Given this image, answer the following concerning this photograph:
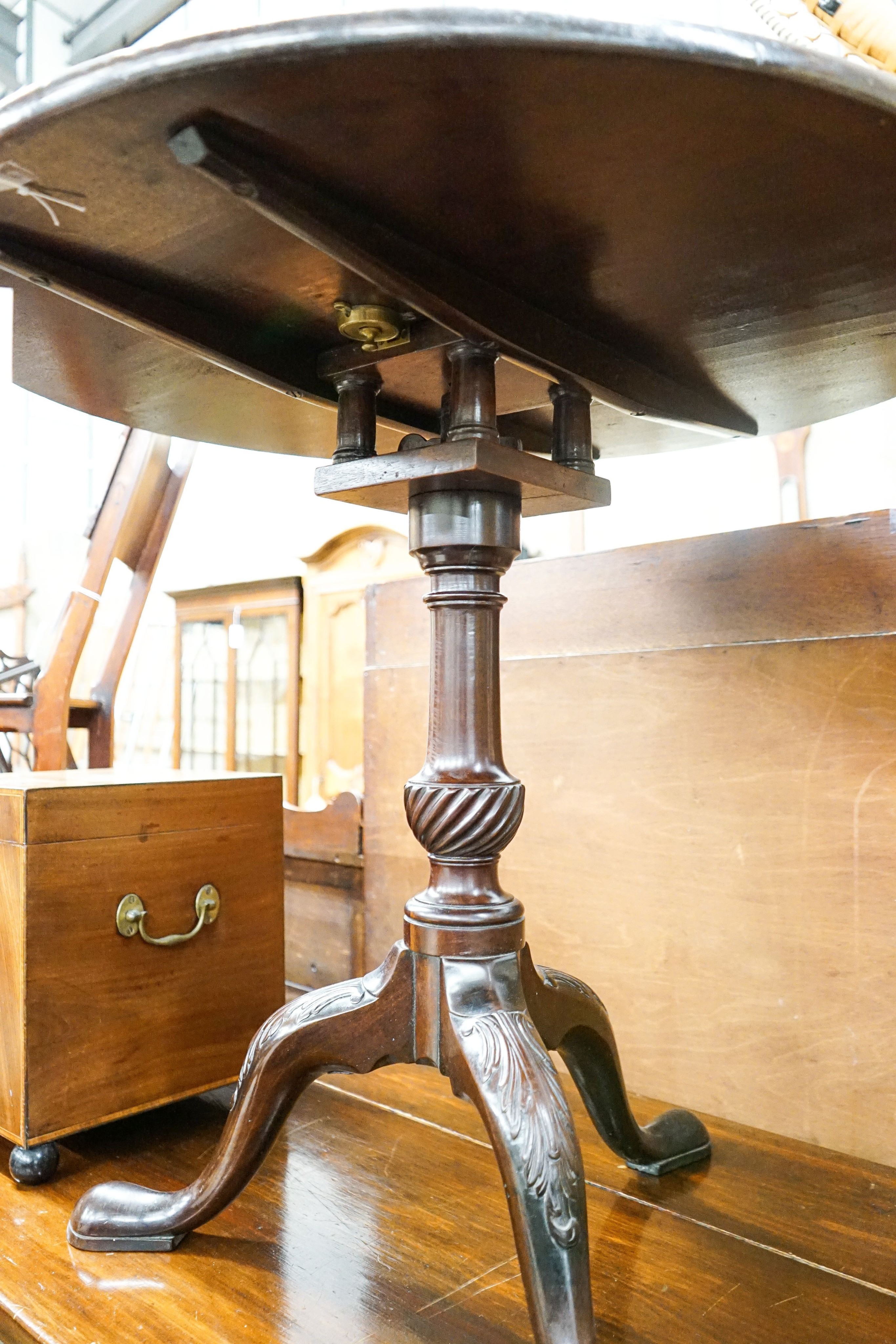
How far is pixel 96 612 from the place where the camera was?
1593 mm

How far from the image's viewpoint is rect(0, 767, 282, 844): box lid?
30.4 inches

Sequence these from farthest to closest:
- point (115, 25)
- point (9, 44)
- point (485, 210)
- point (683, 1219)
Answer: point (9, 44), point (115, 25), point (683, 1219), point (485, 210)

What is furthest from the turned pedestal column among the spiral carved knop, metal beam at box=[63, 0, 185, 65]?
metal beam at box=[63, 0, 185, 65]

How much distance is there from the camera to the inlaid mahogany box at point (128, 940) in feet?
2.51

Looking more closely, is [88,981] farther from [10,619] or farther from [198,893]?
[10,619]

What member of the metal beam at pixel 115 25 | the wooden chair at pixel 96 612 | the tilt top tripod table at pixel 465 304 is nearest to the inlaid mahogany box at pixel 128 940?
the tilt top tripod table at pixel 465 304

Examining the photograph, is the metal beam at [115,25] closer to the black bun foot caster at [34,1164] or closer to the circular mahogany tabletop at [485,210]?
the circular mahogany tabletop at [485,210]

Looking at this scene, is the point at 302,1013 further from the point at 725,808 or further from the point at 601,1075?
the point at 725,808

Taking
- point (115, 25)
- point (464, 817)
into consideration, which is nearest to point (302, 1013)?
point (464, 817)

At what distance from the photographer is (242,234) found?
20.7 inches

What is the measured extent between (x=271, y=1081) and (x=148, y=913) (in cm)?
25

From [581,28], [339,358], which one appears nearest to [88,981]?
[339,358]

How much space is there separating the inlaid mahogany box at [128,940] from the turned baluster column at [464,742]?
318 millimetres

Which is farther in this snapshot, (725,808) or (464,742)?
(725,808)
